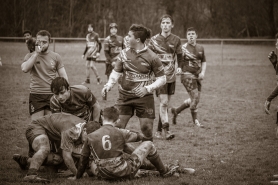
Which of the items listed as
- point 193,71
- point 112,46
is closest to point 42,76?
point 193,71

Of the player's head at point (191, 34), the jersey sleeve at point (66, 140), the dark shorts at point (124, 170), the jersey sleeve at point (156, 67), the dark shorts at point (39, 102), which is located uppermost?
the player's head at point (191, 34)

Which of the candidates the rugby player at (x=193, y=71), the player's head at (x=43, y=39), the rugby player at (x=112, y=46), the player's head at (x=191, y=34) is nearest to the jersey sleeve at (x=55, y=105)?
the player's head at (x=43, y=39)

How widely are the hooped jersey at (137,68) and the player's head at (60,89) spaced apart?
3.13 ft

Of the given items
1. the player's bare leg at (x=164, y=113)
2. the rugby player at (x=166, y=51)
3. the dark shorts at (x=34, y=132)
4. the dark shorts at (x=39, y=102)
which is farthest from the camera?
the rugby player at (x=166, y=51)

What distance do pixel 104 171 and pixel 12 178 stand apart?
130 centimetres

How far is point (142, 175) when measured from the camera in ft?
17.2

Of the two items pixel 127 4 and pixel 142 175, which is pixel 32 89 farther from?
pixel 127 4

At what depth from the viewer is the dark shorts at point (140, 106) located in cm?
578

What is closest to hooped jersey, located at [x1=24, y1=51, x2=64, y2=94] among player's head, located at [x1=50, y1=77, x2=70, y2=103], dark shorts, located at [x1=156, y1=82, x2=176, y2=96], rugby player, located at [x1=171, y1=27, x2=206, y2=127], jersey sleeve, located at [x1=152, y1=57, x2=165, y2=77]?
player's head, located at [x1=50, y1=77, x2=70, y2=103]

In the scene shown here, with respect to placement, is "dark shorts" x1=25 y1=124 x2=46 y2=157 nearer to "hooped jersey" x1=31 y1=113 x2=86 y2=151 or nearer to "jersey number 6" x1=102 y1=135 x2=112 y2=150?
"hooped jersey" x1=31 y1=113 x2=86 y2=151

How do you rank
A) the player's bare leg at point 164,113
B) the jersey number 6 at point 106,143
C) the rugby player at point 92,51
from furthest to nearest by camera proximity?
1. the rugby player at point 92,51
2. the player's bare leg at point 164,113
3. the jersey number 6 at point 106,143

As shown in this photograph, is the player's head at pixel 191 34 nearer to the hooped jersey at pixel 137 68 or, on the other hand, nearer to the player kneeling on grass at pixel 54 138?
the hooped jersey at pixel 137 68

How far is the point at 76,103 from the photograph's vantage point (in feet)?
18.5

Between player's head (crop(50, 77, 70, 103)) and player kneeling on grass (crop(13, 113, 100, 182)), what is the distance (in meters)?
0.24
